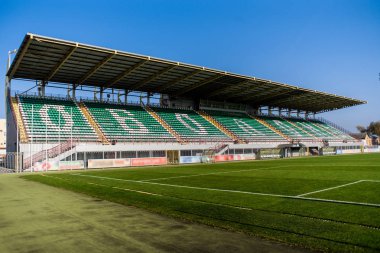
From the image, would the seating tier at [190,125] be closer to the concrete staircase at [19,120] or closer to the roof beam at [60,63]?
the roof beam at [60,63]

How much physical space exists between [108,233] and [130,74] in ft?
146

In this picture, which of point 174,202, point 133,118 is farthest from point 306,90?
point 174,202

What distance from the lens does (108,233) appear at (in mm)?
8039

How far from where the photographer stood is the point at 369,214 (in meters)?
9.41

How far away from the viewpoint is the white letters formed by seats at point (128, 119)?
50569 mm

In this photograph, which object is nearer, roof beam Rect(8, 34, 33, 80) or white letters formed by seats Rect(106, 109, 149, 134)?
roof beam Rect(8, 34, 33, 80)

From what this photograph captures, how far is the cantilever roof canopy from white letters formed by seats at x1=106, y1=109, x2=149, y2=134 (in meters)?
4.88

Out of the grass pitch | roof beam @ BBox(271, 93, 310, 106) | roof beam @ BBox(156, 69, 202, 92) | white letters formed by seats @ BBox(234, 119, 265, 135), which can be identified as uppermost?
roof beam @ BBox(156, 69, 202, 92)

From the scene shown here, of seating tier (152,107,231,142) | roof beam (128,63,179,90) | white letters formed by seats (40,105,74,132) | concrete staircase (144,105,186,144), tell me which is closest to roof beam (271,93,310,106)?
seating tier (152,107,231,142)

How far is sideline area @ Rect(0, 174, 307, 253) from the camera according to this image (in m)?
6.83

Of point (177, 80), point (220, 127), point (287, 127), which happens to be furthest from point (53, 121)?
point (287, 127)

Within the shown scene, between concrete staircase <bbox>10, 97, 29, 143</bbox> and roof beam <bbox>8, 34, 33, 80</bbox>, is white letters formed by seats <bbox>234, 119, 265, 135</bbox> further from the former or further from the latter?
roof beam <bbox>8, 34, 33, 80</bbox>

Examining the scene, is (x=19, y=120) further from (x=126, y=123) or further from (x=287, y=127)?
(x=287, y=127)

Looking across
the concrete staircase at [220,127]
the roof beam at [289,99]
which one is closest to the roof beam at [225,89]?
the concrete staircase at [220,127]
